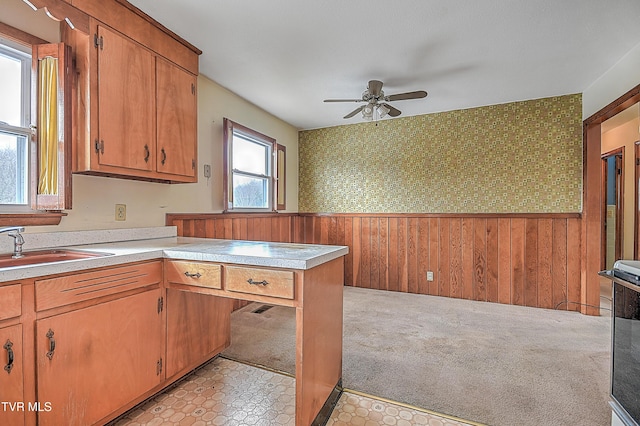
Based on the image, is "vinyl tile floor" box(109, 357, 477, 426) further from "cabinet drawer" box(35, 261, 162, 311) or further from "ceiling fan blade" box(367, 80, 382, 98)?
"ceiling fan blade" box(367, 80, 382, 98)

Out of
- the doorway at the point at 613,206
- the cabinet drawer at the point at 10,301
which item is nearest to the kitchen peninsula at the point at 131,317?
the cabinet drawer at the point at 10,301

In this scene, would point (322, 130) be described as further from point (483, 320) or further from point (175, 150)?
point (483, 320)

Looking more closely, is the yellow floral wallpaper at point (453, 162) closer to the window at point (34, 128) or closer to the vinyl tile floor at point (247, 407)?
the vinyl tile floor at point (247, 407)

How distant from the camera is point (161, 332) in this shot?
1781 millimetres

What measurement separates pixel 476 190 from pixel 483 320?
60.6 inches

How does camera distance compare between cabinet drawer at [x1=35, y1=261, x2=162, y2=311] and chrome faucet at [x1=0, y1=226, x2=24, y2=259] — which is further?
chrome faucet at [x1=0, y1=226, x2=24, y2=259]

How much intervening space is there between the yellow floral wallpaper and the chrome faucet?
3.48 metres

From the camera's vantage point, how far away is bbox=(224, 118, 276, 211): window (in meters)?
3.24

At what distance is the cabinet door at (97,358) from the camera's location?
131cm

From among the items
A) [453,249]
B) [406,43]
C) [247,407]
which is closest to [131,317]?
[247,407]

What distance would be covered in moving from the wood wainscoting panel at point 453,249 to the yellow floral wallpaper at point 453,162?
16 cm

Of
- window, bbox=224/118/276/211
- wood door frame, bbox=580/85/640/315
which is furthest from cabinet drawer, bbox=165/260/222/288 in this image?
wood door frame, bbox=580/85/640/315

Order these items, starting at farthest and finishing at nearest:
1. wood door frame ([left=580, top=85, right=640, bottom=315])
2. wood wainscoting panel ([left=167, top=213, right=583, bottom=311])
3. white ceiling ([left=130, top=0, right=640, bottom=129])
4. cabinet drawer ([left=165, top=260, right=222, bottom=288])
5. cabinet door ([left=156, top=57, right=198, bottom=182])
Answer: wood wainscoting panel ([left=167, top=213, right=583, bottom=311]) < wood door frame ([left=580, top=85, right=640, bottom=315]) < cabinet door ([left=156, top=57, right=198, bottom=182]) < white ceiling ([left=130, top=0, right=640, bottom=129]) < cabinet drawer ([left=165, top=260, right=222, bottom=288])

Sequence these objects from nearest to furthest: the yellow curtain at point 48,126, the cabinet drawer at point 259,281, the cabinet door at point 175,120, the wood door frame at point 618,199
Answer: the cabinet drawer at point 259,281, the yellow curtain at point 48,126, the cabinet door at point 175,120, the wood door frame at point 618,199
